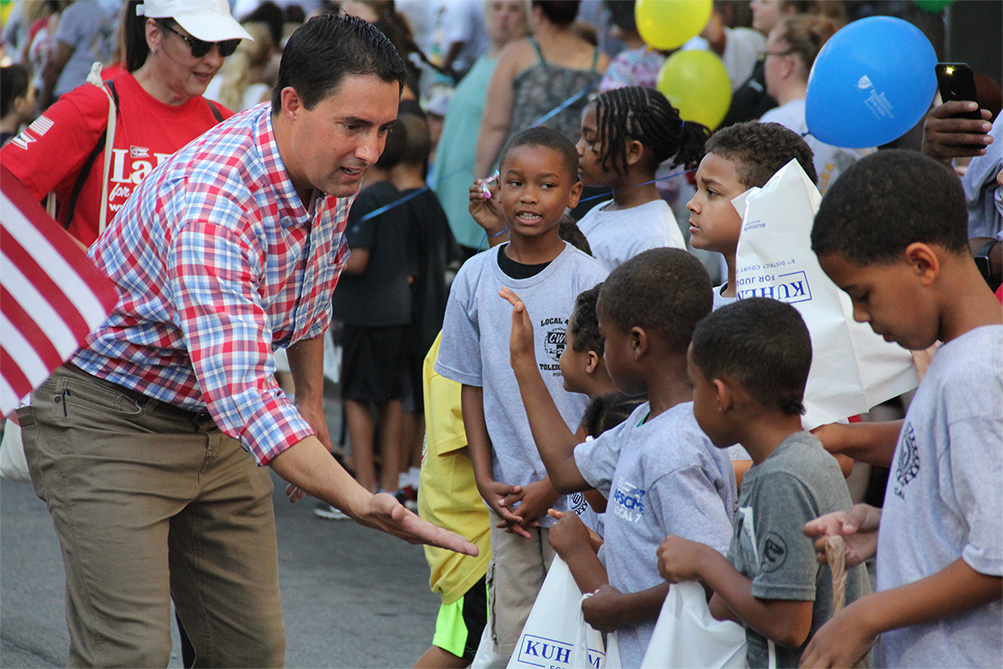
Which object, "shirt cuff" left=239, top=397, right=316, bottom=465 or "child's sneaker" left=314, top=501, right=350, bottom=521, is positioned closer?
"shirt cuff" left=239, top=397, right=316, bottom=465

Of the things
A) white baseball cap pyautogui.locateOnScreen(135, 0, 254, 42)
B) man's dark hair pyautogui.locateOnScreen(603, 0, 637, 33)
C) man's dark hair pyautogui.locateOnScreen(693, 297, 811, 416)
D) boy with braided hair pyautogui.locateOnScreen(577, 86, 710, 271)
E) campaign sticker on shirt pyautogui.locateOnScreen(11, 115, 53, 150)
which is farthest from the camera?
man's dark hair pyautogui.locateOnScreen(603, 0, 637, 33)

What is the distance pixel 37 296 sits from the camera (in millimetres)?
2518

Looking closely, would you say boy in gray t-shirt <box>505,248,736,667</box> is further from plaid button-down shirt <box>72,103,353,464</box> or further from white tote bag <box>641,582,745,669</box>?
plaid button-down shirt <box>72,103,353,464</box>

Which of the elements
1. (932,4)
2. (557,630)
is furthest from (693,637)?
(932,4)

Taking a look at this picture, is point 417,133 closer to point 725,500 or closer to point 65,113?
point 65,113

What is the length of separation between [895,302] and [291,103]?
1.65m

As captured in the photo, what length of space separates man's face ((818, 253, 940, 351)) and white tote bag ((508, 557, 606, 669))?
1.12 m

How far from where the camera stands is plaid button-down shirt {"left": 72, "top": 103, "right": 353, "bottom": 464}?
2625mm

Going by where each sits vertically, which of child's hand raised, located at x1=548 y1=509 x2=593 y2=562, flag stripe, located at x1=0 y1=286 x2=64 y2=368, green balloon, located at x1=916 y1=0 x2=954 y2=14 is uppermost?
flag stripe, located at x1=0 y1=286 x2=64 y2=368

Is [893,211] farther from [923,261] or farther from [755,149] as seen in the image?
[755,149]

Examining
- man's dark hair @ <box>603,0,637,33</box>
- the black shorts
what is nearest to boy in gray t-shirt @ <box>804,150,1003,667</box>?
the black shorts

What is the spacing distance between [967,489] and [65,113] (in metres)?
3.12

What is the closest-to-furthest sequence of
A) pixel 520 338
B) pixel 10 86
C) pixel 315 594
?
pixel 520 338 → pixel 315 594 → pixel 10 86

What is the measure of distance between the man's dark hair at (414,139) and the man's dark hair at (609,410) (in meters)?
3.82
